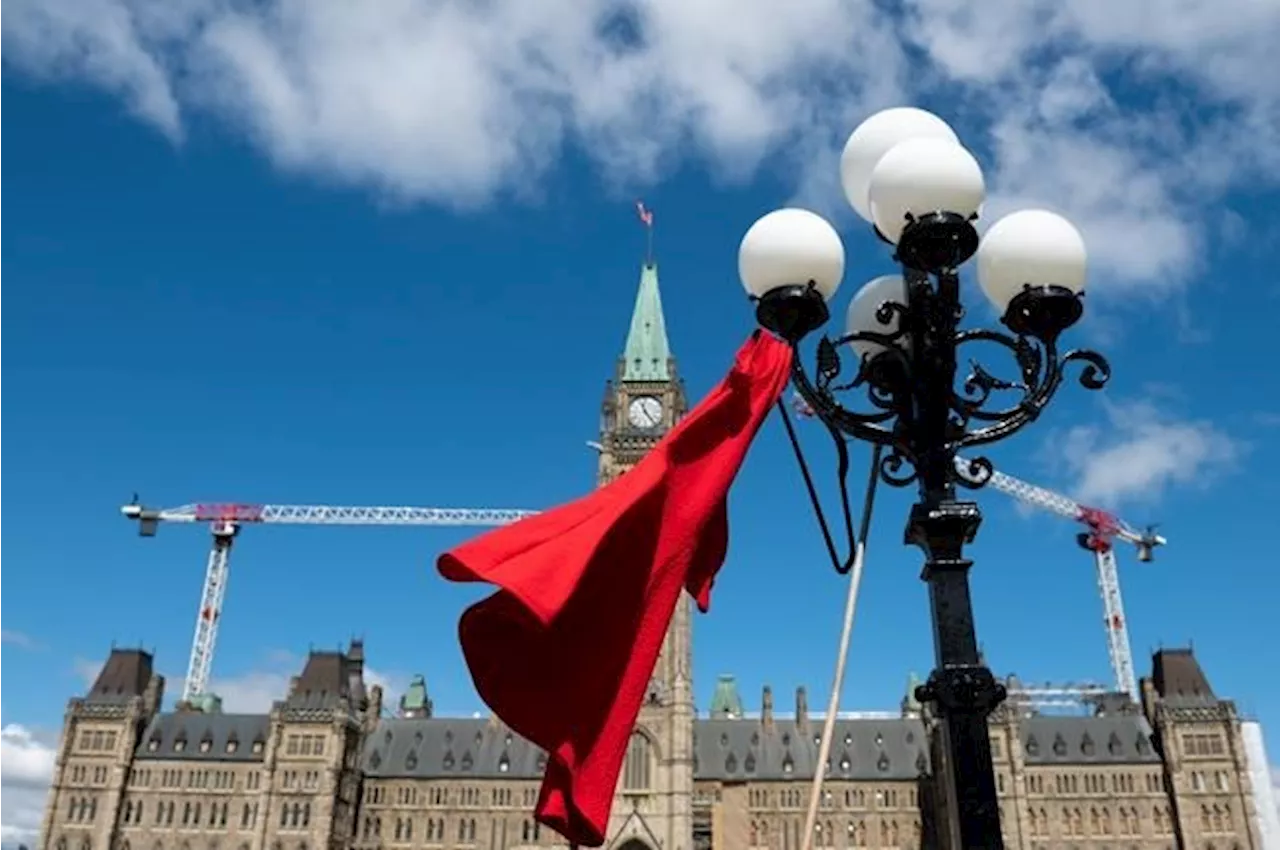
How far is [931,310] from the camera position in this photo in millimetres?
7172

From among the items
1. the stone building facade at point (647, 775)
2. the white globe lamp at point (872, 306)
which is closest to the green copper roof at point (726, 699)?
the stone building facade at point (647, 775)

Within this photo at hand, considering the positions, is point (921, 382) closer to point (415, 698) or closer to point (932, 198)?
point (932, 198)

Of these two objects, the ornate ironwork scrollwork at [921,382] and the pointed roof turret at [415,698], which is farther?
the pointed roof turret at [415,698]

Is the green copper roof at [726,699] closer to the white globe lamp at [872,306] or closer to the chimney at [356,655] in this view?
the chimney at [356,655]

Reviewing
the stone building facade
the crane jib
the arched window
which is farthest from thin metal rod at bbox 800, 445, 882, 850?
the crane jib

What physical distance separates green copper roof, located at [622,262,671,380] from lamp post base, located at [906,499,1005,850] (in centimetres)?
8424

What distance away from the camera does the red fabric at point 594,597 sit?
603 centimetres

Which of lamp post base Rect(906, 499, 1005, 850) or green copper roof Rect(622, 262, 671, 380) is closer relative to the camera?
lamp post base Rect(906, 499, 1005, 850)

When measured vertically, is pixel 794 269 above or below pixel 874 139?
below

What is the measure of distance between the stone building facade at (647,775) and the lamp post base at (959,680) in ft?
230

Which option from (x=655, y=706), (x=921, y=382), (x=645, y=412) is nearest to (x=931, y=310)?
(x=921, y=382)

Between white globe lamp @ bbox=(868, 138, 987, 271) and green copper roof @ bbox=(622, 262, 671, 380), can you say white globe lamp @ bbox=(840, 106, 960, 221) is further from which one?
green copper roof @ bbox=(622, 262, 671, 380)

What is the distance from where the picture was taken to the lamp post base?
237 inches

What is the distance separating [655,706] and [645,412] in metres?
24.5
